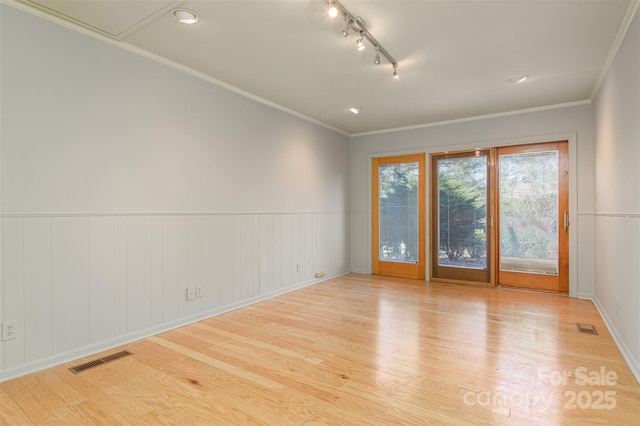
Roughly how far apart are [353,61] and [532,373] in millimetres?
2939

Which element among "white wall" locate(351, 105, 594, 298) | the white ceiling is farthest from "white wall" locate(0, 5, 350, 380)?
"white wall" locate(351, 105, 594, 298)

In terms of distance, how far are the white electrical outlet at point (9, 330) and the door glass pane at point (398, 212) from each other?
195 inches

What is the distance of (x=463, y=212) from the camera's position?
17.3ft

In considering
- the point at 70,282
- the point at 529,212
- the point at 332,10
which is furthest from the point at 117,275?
the point at 529,212

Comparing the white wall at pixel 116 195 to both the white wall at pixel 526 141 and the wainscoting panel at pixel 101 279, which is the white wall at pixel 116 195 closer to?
the wainscoting panel at pixel 101 279

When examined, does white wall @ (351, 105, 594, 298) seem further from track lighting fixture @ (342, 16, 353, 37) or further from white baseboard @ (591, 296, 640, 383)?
track lighting fixture @ (342, 16, 353, 37)

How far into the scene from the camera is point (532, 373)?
2.32 metres

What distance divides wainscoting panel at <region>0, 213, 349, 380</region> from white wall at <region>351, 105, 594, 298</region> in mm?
2268

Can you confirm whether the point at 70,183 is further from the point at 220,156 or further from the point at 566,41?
the point at 566,41

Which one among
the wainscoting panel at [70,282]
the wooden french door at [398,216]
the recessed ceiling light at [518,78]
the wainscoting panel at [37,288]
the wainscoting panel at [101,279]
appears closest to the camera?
the wainscoting panel at [37,288]

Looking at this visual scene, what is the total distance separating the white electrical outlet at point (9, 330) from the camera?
2227 mm

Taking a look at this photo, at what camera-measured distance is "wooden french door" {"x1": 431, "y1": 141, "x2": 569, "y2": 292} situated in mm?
4602

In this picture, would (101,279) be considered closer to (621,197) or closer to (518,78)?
(621,197)

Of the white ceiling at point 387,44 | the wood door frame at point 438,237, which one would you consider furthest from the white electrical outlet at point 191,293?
the wood door frame at point 438,237
